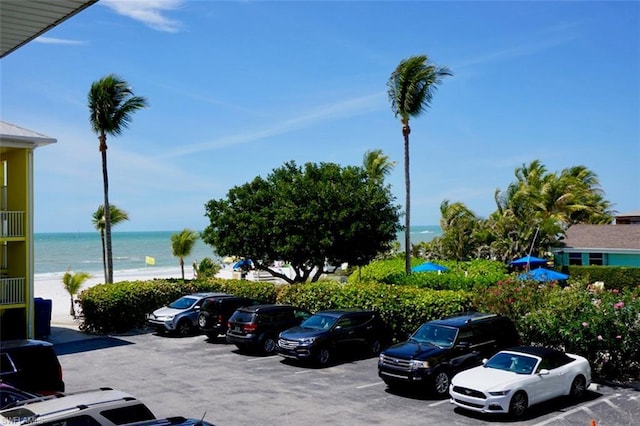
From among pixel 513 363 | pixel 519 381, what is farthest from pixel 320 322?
pixel 519 381

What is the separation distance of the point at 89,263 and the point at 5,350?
98.7 metres

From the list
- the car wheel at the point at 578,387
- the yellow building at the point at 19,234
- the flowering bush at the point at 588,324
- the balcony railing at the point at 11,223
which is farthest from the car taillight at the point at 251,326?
the car wheel at the point at 578,387

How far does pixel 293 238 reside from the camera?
1158 inches

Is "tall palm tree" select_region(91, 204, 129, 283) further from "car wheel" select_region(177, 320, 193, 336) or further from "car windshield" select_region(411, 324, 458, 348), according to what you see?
"car windshield" select_region(411, 324, 458, 348)

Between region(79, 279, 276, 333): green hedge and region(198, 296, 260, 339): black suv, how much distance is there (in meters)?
2.60

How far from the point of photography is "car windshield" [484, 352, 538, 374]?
13559mm

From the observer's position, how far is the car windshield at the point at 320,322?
18.8 metres

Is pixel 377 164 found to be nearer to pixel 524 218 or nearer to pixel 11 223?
pixel 524 218

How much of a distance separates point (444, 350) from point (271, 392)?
4373mm

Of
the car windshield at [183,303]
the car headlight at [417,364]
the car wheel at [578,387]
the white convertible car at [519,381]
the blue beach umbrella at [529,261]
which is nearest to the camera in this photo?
the white convertible car at [519,381]

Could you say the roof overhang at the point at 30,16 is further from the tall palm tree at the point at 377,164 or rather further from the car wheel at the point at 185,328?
the tall palm tree at the point at 377,164

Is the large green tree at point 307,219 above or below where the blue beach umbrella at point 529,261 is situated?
above

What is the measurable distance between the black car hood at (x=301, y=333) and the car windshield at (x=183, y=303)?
635cm

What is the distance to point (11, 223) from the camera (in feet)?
72.8
